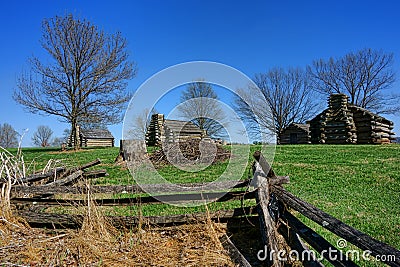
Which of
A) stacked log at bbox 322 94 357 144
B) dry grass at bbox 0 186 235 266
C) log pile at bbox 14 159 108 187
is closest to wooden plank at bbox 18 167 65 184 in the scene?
log pile at bbox 14 159 108 187

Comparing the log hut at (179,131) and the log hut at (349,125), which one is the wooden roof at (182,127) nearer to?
the log hut at (179,131)

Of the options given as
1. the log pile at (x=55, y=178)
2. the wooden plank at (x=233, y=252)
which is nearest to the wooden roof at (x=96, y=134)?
the log pile at (x=55, y=178)

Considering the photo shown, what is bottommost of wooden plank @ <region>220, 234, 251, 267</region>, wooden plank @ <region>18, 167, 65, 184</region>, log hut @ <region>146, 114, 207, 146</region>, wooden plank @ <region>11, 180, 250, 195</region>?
wooden plank @ <region>220, 234, 251, 267</region>

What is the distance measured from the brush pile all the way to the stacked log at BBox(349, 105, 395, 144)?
15315mm

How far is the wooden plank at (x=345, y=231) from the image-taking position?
6.46ft

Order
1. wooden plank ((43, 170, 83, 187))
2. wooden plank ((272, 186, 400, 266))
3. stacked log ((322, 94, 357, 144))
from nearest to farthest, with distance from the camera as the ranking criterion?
wooden plank ((272, 186, 400, 266)), wooden plank ((43, 170, 83, 187)), stacked log ((322, 94, 357, 144))

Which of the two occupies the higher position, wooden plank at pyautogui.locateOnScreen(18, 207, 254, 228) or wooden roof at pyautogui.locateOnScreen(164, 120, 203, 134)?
wooden roof at pyautogui.locateOnScreen(164, 120, 203, 134)

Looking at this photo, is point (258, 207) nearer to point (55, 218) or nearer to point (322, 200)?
point (322, 200)

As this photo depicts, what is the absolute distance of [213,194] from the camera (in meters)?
4.18

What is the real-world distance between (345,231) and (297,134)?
27503mm

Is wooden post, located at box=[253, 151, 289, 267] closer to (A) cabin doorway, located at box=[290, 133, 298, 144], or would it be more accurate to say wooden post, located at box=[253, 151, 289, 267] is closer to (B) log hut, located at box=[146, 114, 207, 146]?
(B) log hut, located at box=[146, 114, 207, 146]

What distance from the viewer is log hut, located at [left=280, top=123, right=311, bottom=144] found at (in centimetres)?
2684

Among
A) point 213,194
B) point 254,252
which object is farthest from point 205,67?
point 254,252

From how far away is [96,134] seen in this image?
117ft
